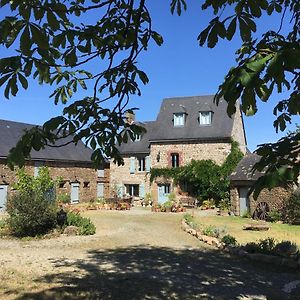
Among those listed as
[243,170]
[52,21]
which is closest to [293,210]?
[243,170]

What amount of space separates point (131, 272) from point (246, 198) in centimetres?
1434

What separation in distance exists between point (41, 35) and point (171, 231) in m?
14.1

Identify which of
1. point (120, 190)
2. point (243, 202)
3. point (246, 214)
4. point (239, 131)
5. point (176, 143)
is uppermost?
point (239, 131)

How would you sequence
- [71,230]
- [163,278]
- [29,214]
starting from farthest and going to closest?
[71,230] → [29,214] → [163,278]

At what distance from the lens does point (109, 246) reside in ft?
40.4

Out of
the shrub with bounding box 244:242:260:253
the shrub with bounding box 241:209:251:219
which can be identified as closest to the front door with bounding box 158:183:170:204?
the shrub with bounding box 241:209:251:219

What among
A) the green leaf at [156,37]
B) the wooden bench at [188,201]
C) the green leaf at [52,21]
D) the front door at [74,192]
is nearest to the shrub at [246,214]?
the wooden bench at [188,201]

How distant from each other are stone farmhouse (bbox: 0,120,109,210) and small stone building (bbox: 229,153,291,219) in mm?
12145

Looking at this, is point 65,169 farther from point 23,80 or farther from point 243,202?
point 23,80

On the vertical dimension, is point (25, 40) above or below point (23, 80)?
above

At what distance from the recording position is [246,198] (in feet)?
71.2

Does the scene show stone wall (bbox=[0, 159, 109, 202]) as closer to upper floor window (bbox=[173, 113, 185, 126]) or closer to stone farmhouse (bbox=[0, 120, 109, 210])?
stone farmhouse (bbox=[0, 120, 109, 210])

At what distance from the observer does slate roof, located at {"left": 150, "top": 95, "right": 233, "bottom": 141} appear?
2992 cm

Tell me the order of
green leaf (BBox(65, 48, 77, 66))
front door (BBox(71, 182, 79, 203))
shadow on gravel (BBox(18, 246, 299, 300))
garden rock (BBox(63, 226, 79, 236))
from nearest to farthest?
green leaf (BBox(65, 48, 77, 66)) < shadow on gravel (BBox(18, 246, 299, 300)) < garden rock (BBox(63, 226, 79, 236)) < front door (BBox(71, 182, 79, 203))
